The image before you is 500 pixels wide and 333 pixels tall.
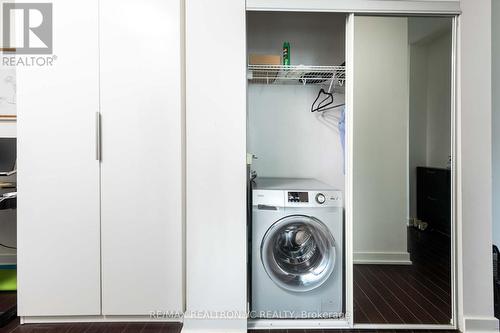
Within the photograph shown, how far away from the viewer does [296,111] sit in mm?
2885

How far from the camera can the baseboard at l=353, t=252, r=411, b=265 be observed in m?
2.22

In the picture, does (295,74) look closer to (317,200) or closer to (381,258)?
(317,200)

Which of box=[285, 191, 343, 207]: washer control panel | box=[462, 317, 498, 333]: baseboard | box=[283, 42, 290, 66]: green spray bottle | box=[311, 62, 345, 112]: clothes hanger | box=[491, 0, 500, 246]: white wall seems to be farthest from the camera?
box=[491, 0, 500, 246]: white wall

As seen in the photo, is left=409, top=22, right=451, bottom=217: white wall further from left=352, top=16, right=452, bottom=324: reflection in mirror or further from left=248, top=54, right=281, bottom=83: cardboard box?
left=248, top=54, right=281, bottom=83: cardboard box

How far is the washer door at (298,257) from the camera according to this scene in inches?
84.0

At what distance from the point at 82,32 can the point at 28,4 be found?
16.4 inches

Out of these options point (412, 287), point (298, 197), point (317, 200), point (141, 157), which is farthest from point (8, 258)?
point (412, 287)

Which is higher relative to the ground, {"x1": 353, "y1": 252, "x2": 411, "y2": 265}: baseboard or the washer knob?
the washer knob

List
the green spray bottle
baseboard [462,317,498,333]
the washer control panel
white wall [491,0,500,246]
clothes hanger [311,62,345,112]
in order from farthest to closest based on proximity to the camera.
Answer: white wall [491,0,500,246] < clothes hanger [311,62,345,112] < the green spray bottle < the washer control panel < baseboard [462,317,498,333]

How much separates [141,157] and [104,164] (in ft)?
0.83

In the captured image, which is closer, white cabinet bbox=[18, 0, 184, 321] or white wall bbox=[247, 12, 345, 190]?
white cabinet bbox=[18, 0, 184, 321]

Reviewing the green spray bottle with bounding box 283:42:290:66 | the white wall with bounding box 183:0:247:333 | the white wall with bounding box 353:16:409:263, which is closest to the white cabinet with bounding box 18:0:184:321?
the white wall with bounding box 183:0:247:333

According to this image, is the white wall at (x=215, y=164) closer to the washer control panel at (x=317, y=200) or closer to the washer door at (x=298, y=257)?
the washer door at (x=298, y=257)

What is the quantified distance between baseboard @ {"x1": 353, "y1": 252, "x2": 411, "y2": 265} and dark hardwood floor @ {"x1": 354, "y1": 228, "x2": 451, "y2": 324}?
3cm
